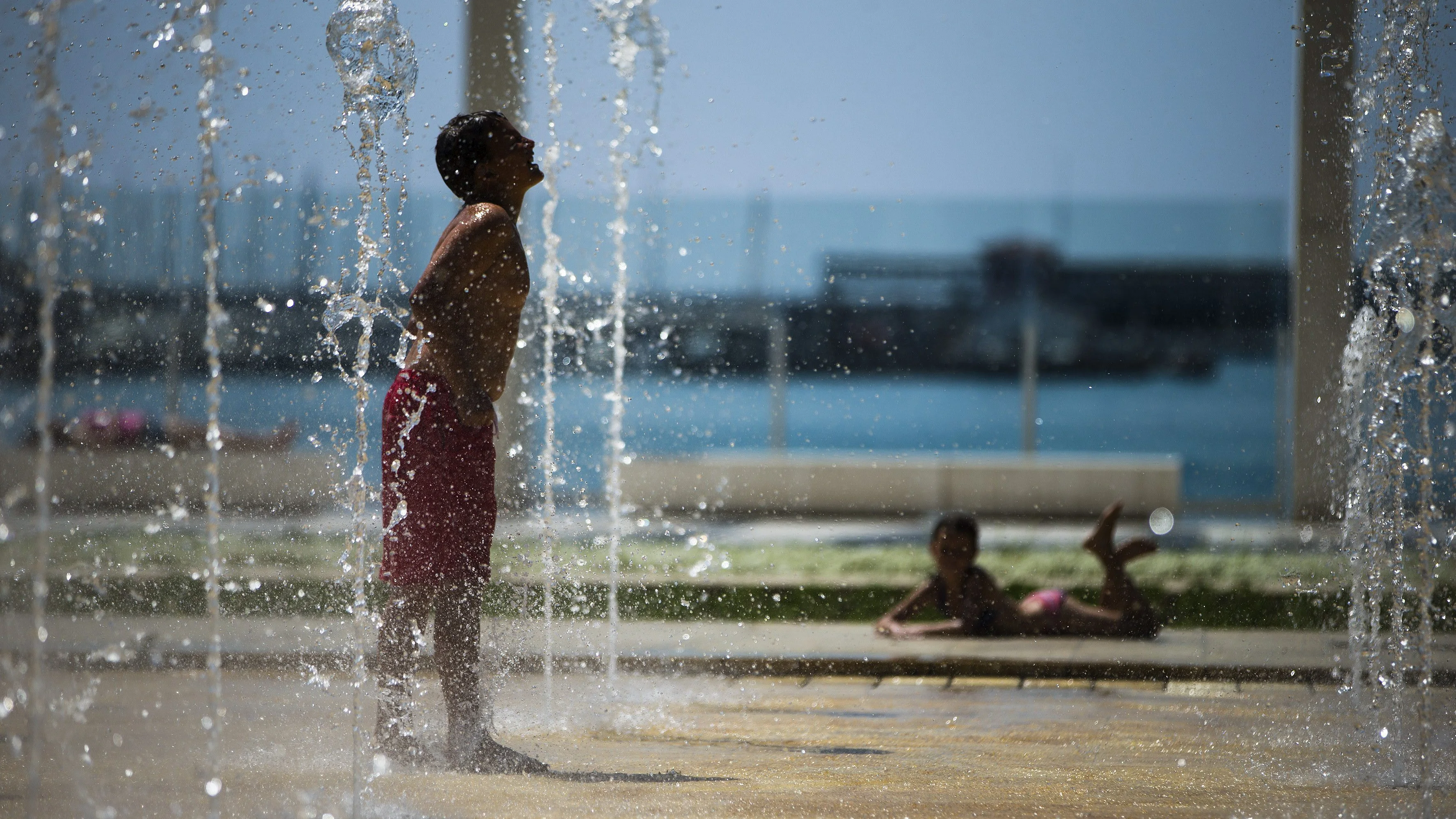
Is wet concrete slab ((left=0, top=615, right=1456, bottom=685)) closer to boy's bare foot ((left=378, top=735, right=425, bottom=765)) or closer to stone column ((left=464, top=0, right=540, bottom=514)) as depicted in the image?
boy's bare foot ((left=378, top=735, right=425, bottom=765))

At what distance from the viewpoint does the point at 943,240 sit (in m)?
43.0

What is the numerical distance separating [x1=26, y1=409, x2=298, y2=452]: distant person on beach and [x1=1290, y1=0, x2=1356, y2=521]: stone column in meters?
5.62

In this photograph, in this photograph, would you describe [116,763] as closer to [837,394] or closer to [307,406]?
[307,406]

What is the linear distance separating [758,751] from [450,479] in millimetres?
987

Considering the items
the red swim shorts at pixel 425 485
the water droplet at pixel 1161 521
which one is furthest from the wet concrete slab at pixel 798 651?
the water droplet at pixel 1161 521

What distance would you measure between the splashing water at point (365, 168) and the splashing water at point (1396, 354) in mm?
2361

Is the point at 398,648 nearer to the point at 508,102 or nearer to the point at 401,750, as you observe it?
the point at 401,750

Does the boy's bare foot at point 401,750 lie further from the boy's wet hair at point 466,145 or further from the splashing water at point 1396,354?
the splashing water at point 1396,354

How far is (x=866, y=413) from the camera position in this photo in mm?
46438

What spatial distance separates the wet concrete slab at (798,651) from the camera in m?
4.16

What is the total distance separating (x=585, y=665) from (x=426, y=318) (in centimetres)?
173

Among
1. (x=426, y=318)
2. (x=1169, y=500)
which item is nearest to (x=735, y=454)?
(x=1169, y=500)

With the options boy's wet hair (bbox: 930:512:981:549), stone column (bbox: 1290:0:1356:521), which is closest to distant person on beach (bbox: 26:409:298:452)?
boy's wet hair (bbox: 930:512:981:549)

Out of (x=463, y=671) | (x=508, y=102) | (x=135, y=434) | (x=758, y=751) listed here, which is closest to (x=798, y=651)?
(x=758, y=751)
